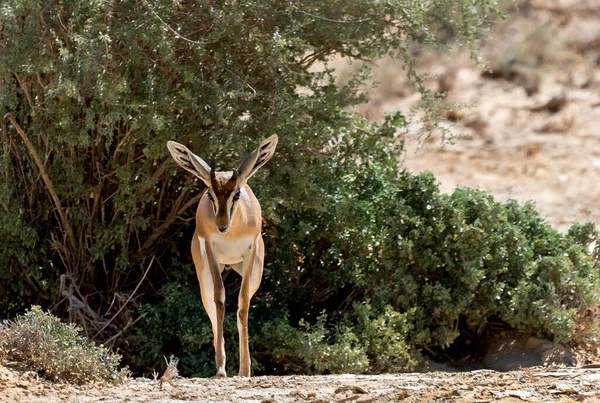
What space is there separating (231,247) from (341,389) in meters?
2.14

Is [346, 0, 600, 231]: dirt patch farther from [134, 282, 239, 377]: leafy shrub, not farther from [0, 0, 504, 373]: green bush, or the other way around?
[134, 282, 239, 377]: leafy shrub

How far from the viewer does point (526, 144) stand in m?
20.3

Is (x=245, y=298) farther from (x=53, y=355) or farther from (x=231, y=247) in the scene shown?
(x=53, y=355)

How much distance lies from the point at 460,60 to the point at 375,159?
1334 centimetres

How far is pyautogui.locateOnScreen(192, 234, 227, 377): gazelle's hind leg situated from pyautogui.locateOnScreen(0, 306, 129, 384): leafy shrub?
115 centimetres

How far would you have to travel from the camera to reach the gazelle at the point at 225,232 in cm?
806

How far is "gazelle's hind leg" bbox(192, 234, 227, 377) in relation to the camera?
8383mm

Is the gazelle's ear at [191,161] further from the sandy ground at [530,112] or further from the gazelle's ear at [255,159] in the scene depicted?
the sandy ground at [530,112]

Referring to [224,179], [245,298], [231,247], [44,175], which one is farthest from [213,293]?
[44,175]

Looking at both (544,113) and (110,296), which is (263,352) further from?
(544,113)

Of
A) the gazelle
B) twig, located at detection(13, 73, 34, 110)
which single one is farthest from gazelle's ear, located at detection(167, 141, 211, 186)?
twig, located at detection(13, 73, 34, 110)

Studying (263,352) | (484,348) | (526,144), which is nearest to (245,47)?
(263,352)

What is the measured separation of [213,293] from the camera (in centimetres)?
854

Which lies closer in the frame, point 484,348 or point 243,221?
point 243,221
